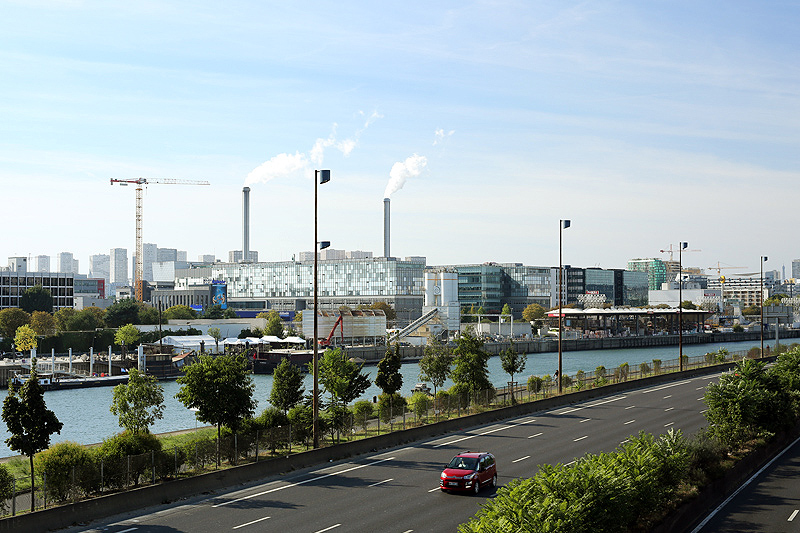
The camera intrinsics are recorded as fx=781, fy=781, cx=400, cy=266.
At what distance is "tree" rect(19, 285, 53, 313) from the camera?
186 m

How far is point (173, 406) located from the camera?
87.5 metres

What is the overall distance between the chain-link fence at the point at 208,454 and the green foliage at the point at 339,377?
2.15 metres

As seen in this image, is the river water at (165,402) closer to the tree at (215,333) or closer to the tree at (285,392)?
the tree at (285,392)

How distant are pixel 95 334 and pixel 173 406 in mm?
74238

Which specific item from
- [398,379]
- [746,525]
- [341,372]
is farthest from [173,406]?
[746,525]

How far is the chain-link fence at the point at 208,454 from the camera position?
2797 centimetres

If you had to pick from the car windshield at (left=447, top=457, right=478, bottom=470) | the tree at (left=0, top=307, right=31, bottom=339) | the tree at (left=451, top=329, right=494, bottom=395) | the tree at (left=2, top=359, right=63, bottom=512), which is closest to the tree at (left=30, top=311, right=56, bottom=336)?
the tree at (left=0, top=307, right=31, bottom=339)

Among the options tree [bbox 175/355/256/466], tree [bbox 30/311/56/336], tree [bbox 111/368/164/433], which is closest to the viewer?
tree [bbox 175/355/256/466]

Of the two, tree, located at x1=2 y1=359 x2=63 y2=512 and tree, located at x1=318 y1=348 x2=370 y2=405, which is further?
tree, located at x1=318 y1=348 x2=370 y2=405

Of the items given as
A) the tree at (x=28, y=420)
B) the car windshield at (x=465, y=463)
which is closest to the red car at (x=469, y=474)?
the car windshield at (x=465, y=463)

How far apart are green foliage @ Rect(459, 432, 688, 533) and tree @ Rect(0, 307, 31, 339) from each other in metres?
155

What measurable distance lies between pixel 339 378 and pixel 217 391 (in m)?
12.2

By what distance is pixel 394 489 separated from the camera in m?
31.9

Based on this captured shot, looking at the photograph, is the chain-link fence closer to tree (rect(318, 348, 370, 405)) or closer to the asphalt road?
the asphalt road
